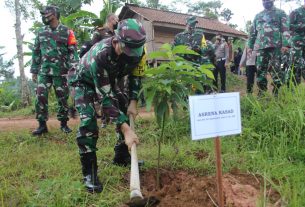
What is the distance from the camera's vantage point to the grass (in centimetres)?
242

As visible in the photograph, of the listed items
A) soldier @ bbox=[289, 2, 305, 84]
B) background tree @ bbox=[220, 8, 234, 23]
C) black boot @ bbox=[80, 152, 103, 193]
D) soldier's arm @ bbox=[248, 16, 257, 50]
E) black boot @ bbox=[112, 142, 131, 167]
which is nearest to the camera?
black boot @ bbox=[80, 152, 103, 193]

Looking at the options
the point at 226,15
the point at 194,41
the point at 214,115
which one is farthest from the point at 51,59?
the point at 226,15

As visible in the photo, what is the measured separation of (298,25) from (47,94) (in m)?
4.28

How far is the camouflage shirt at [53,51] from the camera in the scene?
4.59 m

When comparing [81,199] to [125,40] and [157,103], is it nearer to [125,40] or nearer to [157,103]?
[157,103]

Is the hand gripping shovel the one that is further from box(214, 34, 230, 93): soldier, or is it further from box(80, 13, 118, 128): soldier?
box(214, 34, 230, 93): soldier

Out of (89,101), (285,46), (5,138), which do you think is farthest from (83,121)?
(285,46)

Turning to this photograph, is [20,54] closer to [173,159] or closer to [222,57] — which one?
[222,57]

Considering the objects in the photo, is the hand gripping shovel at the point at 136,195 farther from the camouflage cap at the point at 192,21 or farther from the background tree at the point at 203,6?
the background tree at the point at 203,6

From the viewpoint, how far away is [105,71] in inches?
98.2

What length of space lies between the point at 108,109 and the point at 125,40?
53 centimetres

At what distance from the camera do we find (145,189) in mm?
2699

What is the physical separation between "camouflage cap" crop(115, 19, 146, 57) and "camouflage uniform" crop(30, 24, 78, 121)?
2344 millimetres

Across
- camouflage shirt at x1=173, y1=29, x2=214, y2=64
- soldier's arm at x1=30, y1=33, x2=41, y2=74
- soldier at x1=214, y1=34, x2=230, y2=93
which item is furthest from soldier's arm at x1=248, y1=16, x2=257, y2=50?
soldier at x1=214, y1=34, x2=230, y2=93
